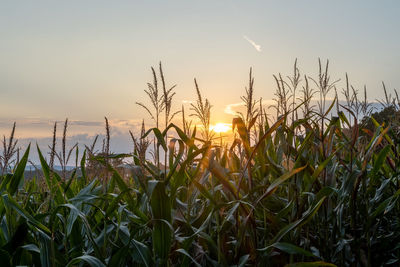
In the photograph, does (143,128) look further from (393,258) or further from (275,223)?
(393,258)

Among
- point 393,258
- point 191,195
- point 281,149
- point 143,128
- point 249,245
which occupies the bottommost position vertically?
point 393,258

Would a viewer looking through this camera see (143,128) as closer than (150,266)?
No

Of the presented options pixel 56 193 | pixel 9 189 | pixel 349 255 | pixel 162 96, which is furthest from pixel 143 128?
pixel 349 255

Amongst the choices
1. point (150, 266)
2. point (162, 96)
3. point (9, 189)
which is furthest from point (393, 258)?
point (9, 189)

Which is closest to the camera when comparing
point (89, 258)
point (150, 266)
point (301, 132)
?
point (89, 258)

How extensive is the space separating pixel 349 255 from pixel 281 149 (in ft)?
2.41

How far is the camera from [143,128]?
308 cm

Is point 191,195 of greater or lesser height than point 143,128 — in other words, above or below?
below

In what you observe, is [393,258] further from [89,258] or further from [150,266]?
[89,258]

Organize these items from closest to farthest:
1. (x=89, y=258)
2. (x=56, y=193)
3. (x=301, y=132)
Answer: (x=89, y=258)
(x=56, y=193)
(x=301, y=132)

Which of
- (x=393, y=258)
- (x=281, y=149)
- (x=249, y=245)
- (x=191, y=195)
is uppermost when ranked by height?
(x=281, y=149)

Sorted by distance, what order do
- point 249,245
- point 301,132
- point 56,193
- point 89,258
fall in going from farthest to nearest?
point 301,132, point 56,193, point 249,245, point 89,258

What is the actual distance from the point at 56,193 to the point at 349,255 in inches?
73.3

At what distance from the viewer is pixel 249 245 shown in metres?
2.11
